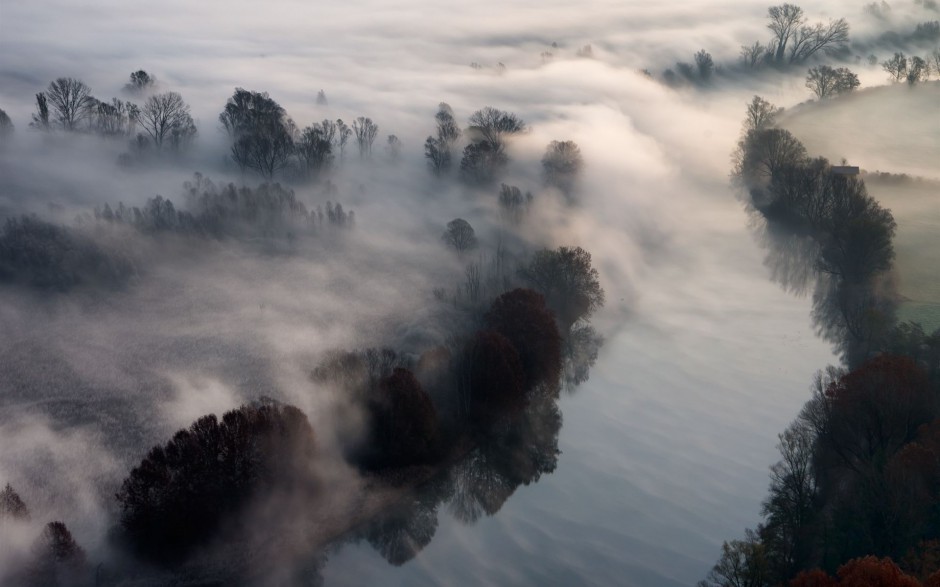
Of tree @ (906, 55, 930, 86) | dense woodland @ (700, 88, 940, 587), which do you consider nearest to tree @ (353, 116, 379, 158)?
dense woodland @ (700, 88, 940, 587)

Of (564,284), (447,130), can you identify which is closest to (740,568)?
(564,284)

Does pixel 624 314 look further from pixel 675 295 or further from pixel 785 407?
pixel 785 407

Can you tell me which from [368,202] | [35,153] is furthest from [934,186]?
[35,153]

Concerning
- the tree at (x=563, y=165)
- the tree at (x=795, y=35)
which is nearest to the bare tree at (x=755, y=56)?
the tree at (x=795, y=35)

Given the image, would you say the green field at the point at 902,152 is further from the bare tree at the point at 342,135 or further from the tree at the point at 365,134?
the bare tree at the point at 342,135

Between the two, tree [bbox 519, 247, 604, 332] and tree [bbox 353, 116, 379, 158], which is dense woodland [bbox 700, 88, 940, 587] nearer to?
tree [bbox 519, 247, 604, 332]

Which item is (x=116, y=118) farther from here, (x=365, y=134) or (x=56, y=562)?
(x=56, y=562)

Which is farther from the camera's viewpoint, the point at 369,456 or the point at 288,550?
the point at 369,456
